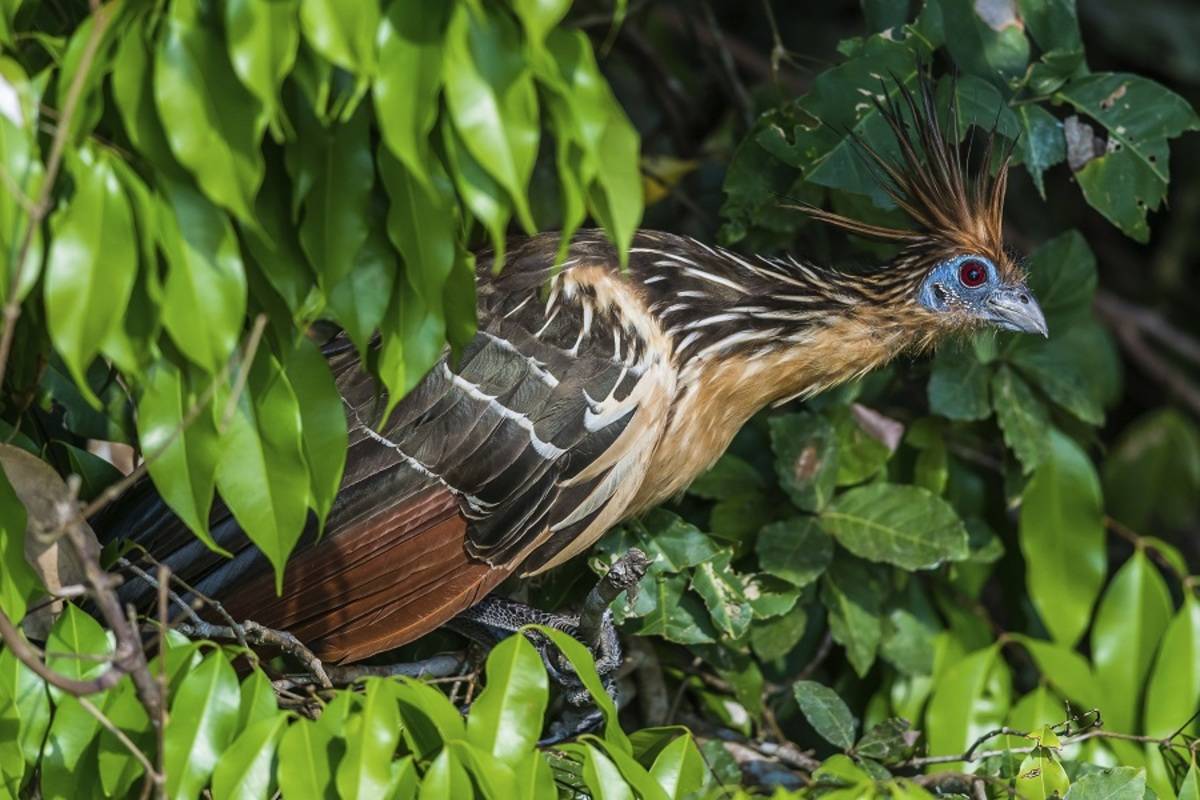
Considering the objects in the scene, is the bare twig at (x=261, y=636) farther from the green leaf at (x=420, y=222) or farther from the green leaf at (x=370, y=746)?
the green leaf at (x=420, y=222)

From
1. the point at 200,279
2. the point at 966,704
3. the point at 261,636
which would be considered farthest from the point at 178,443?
the point at 966,704

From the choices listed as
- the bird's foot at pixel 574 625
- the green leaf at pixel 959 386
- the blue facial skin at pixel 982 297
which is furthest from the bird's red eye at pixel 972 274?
the bird's foot at pixel 574 625

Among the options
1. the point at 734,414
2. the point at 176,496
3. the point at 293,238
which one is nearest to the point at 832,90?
the point at 734,414

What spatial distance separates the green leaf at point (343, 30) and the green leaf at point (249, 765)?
826 mm

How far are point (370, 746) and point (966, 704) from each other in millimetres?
1780

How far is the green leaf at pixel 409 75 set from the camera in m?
1.62

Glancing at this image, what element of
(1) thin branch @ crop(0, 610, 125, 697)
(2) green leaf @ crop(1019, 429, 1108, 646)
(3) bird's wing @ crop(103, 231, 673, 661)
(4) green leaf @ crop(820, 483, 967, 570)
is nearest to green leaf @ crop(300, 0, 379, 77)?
(1) thin branch @ crop(0, 610, 125, 697)

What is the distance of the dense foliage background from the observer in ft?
5.43

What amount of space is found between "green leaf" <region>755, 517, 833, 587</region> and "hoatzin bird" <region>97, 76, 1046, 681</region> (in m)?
0.25

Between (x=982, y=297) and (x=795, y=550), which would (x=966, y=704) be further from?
(x=982, y=297)

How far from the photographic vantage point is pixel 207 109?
164cm

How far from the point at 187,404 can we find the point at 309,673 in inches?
37.1

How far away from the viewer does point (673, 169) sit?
369 cm

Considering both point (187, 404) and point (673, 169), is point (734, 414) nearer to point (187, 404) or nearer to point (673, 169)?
point (673, 169)
